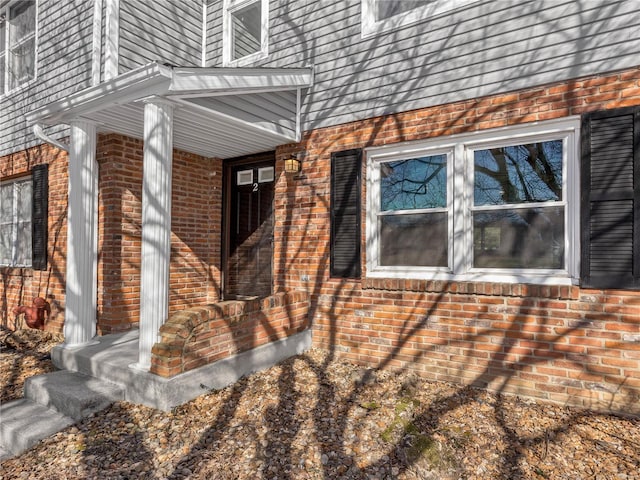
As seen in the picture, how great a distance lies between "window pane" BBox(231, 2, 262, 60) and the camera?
5.70 metres

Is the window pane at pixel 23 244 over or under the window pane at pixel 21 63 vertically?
under

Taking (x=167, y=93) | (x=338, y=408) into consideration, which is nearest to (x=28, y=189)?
(x=167, y=93)

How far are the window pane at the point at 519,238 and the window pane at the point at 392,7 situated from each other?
2.42 m

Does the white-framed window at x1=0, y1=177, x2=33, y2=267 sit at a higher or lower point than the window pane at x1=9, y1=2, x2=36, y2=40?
lower

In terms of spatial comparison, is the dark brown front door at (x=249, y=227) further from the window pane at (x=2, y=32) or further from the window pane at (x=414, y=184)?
the window pane at (x=2, y=32)

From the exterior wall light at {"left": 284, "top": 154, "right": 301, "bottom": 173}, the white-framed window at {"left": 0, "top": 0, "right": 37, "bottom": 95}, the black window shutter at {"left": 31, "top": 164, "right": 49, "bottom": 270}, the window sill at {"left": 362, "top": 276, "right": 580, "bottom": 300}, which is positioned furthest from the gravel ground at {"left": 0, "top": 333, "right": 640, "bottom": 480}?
the white-framed window at {"left": 0, "top": 0, "right": 37, "bottom": 95}

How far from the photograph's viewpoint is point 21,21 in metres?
6.61

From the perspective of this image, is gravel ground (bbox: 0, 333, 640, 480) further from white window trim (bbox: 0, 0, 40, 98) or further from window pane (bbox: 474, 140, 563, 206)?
white window trim (bbox: 0, 0, 40, 98)

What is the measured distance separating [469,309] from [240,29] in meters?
5.18

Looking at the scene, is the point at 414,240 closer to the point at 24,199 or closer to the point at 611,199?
the point at 611,199

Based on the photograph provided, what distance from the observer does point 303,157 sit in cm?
474

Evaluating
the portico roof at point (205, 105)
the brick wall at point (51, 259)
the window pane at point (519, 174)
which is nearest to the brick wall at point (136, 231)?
the portico roof at point (205, 105)

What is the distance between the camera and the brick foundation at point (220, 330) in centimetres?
323

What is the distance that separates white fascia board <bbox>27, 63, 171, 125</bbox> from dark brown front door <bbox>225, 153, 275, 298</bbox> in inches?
82.3
